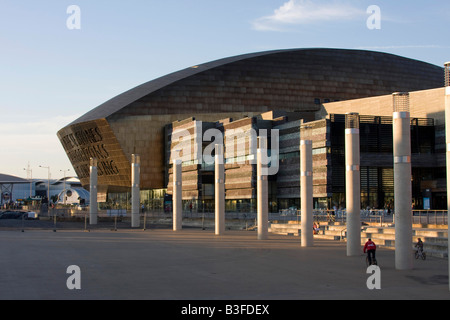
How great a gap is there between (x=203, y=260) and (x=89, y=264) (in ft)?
15.2

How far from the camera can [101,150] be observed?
8906cm

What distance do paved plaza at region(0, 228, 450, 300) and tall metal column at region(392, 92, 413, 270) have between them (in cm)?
73

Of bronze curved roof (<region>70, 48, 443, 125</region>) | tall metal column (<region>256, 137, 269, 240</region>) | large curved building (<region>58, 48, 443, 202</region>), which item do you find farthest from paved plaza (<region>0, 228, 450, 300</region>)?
bronze curved roof (<region>70, 48, 443, 125</region>)

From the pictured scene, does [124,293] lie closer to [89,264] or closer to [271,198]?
[89,264]

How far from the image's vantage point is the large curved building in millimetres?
87875

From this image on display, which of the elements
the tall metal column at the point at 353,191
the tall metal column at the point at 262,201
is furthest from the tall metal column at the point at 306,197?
the tall metal column at the point at 262,201

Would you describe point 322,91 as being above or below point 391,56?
below

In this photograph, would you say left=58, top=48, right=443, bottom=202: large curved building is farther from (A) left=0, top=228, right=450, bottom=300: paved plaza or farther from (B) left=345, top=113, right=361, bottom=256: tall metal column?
(B) left=345, top=113, right=361, bottom=256: tall metal column

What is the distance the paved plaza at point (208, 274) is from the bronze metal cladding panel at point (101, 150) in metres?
57.0

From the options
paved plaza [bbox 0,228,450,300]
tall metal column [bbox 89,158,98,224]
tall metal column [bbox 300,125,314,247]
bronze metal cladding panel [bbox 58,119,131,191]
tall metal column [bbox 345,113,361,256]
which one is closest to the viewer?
paved plaza [bbox 0,228,450,300]

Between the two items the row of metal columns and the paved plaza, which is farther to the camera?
the row of metal columns

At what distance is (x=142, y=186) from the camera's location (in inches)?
3578

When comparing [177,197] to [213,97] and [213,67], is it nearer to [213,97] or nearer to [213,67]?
[213,97]

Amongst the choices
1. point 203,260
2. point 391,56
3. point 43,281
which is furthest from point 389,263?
point 391,56
